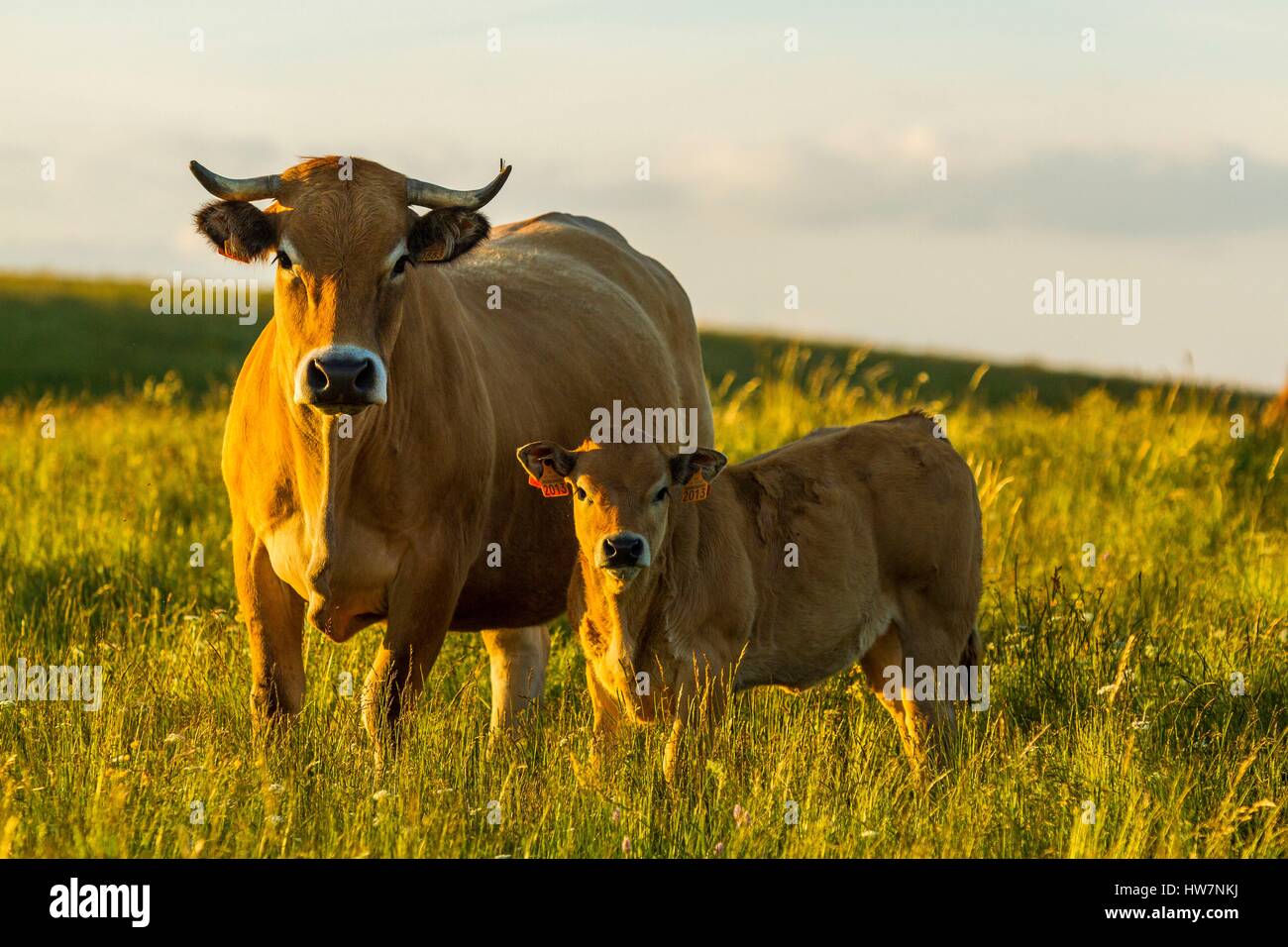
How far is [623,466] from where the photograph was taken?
21.7ft

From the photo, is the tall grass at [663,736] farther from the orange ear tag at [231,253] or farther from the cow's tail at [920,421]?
the orange ear tag at [231,253]

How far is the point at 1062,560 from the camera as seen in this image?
10680 millimetres

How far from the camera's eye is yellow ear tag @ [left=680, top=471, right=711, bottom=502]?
6773 mm

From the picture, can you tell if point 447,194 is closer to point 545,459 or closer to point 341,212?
point 341,212

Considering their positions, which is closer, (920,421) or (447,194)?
(447,194)

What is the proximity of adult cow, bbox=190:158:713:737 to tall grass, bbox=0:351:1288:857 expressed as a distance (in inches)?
19.1

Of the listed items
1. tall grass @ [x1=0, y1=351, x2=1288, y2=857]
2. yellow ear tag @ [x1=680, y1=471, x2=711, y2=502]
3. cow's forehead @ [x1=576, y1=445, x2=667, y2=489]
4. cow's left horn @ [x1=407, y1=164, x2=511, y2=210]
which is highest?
cow's left horn @ [x1=407, y1=164, x2=511, y2=210]

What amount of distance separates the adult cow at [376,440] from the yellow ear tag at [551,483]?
0.34m

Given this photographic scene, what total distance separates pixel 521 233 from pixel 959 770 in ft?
15.5

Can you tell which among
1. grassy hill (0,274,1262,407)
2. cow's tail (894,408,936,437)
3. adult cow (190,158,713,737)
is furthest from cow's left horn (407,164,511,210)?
grassy hill (0,274,1262,407)

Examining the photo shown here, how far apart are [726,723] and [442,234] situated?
7.78 feet

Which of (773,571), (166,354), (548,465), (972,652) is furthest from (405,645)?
(166,354)

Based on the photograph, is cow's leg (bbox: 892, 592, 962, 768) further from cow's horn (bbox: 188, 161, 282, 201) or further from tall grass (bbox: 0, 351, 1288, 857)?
cow's horn (bbox: 188, 161, 282, 201)
